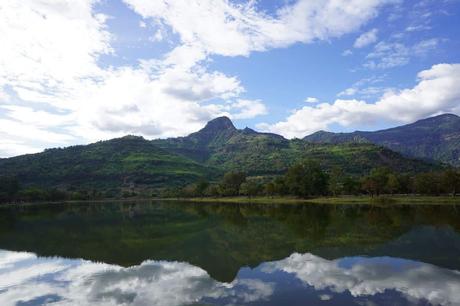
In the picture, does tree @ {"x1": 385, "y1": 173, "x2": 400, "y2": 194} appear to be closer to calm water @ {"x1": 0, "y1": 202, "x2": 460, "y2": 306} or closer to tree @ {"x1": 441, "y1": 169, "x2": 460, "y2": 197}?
tree @ {"x1": 441, "y1": 169, "x2": 460, "y2": 197}

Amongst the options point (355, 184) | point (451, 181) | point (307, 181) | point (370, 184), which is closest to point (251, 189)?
point (307, 181)

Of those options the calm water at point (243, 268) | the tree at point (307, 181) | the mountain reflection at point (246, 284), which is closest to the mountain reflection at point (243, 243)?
the calm water at point (243, 268)

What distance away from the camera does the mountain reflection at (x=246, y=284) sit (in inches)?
868

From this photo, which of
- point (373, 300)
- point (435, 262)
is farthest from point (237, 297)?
point (435, 262)

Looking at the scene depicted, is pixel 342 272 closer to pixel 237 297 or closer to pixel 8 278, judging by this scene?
pixel 237 297

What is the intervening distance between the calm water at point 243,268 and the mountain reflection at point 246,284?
0.22 feet

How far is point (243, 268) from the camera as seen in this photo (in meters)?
30.3

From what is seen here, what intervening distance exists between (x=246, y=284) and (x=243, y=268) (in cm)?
476

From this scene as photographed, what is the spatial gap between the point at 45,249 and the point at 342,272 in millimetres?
33319

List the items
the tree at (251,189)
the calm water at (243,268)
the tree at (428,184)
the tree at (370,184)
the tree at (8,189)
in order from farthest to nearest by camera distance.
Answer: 1. the tree at (8,189)
2. the tree at (251,189)
3. the tree at (370,184)
4. the tree at (428,184)
5. the calm water at (243,268)

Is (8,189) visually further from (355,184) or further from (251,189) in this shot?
(355,184)

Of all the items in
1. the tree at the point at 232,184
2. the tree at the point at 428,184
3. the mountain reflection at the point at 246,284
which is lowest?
the mountain reflection at the point at 246,284

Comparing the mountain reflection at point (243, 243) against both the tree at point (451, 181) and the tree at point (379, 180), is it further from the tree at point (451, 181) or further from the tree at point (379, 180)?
the tree at point (379, 180)

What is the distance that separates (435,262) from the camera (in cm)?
3022
